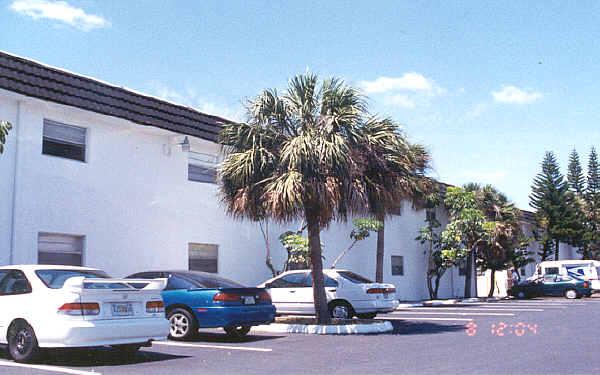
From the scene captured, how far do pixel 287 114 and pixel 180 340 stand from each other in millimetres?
5795

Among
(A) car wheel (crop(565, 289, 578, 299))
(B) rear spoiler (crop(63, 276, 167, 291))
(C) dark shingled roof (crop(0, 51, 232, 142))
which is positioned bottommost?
(A) car wheel (crop(565, 289, 578, 299))

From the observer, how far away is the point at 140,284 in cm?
1006

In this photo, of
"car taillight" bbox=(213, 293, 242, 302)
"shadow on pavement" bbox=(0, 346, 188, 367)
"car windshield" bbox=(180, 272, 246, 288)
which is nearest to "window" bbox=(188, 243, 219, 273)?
"car windshield" bbox=(180, 272, 246, 288)

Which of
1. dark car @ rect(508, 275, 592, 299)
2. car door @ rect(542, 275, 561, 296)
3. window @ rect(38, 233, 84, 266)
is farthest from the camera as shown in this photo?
car door @ rect(542, 275, 561, 296)

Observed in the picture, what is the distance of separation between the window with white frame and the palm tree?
148 inches

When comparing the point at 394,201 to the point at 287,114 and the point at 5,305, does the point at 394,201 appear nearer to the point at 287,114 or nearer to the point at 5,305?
the point at 287,114

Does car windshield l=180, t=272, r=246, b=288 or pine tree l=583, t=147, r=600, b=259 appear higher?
pine tree l=583, t=147, r=600, b=259

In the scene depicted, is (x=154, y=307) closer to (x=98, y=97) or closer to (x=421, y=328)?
(x=421, y=328)

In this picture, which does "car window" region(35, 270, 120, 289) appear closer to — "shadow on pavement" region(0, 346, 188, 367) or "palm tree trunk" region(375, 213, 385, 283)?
"shadow on pavement" region(0, 346, 188, 367)

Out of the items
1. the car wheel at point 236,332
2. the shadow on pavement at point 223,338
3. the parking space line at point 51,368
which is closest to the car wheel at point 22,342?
the parking space line at point 51,368

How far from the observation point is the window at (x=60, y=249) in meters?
14.8

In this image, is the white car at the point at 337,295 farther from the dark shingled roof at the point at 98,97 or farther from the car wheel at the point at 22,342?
the car wheel at the point at 22,342

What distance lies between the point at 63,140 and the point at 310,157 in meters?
6.27

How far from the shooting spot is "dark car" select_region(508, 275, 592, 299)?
33.2 meters
